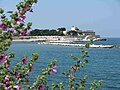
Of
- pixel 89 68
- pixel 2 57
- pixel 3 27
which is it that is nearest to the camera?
pixel 2 57

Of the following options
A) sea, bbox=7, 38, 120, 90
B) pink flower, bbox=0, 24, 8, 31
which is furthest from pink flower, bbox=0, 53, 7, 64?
sea, bbox=7, 38, 120, 90

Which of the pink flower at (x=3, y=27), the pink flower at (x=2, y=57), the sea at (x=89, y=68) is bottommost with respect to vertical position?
the sea at (x=89, y=68)

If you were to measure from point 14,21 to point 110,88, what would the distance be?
2447 centimetres

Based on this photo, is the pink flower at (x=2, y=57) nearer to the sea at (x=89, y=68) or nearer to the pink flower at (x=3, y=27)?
the pink flower at (x=3, y=27)

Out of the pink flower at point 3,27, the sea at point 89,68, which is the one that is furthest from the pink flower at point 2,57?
the sea at point 89,68

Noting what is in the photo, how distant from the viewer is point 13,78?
4754mm

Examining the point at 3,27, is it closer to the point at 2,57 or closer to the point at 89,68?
the point at 2,57

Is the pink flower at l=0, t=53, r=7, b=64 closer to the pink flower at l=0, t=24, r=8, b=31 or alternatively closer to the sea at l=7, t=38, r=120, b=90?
the pink flower at l=0, t=24, r=8, b=31

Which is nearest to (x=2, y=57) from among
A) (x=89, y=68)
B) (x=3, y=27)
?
(x=3, y=27)

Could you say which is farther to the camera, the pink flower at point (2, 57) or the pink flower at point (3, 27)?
the pink flower at point (3, 27)

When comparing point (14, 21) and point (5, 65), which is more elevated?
point (14, 21)

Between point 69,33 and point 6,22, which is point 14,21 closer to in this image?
point 6,22

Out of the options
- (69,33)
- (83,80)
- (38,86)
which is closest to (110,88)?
(83,80)

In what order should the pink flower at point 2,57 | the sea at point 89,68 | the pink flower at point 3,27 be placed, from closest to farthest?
the pink flower at point 2,57 → the pink flower at point 3,27 → the sea at point 89,68
